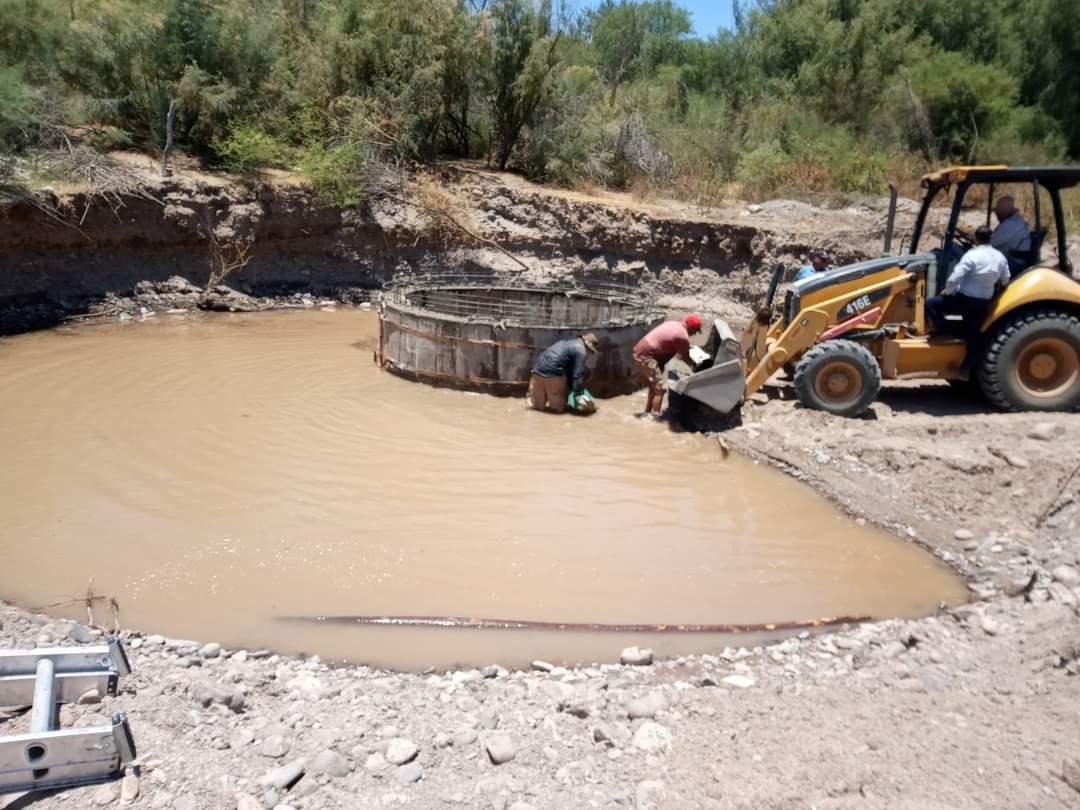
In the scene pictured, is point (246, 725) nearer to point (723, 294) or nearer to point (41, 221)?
point (41, 221)

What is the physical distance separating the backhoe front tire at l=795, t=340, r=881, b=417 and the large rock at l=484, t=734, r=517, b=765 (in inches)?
232

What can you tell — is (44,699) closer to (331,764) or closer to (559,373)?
(331,764)

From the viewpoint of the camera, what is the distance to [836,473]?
7.75m

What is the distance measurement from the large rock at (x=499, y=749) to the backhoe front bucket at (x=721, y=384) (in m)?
5.43

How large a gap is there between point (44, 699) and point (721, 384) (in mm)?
6684

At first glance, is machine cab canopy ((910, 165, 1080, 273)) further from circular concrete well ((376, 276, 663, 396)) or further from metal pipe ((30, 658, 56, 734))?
metal pipe ((30, 658, 56, 734))

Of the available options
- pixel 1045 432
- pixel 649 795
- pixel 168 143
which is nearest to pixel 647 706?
pixel 649 795

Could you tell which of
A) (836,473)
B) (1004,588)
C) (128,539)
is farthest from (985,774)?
(128,539)

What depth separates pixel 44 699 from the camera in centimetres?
348

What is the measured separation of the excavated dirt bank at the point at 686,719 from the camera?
342 cm

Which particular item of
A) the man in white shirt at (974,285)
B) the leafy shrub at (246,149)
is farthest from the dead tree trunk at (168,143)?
the man in white shirt at (974,285)

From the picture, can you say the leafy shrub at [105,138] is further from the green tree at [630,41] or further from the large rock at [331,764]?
the green tree at [630,41]

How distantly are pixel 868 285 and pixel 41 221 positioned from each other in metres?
12.2

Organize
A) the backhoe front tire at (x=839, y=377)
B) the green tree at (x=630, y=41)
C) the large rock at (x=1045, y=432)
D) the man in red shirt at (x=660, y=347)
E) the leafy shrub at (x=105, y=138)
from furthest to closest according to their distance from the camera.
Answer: the green tree at (x=630, y=41) < the leafy shrub at (x=105, y=138) < the man in red shirt at (x=660, y=347) < the backhoe front tire at (x=839, y=377) < the large rock at (x=1045, y=432)
